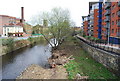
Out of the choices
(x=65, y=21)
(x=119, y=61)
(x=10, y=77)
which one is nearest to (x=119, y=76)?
(x=119, y=61)

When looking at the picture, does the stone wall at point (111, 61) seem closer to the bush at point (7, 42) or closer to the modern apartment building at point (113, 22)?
the modern apartment building at point (113, 22)

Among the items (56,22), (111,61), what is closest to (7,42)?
(56,22)

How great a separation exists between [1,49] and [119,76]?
24.2 m

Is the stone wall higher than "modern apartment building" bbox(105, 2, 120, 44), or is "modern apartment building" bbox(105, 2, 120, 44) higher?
"modern apartment building" bbox(105, 2, 120, 44)

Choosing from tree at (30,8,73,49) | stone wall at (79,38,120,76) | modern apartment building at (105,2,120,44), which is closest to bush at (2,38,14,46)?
tree at (30,8,73,49)

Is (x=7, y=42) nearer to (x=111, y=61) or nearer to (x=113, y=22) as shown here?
(x=111, y=61)

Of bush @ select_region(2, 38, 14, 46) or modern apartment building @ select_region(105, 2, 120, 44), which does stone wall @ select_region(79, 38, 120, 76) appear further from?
bush @ select_region(2, 38, 14, 46)

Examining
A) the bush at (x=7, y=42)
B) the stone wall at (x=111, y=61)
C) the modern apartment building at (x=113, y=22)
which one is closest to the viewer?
the stone wall at (x=111, y=61)

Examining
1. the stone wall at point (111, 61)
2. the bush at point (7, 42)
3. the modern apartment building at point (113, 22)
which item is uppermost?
the modern apartment building at point (113, 22)

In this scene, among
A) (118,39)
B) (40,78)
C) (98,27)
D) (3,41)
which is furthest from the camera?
(98,27)

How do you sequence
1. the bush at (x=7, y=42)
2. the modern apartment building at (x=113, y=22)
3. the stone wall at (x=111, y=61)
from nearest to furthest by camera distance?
the stone wall at (x=111, y=61)
the modern apartment building at (x=113, y=22)
the bush at (x=7, y=42)

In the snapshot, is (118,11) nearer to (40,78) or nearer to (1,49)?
(40,78)

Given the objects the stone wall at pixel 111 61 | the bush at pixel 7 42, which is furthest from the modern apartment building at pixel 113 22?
the bush at pixel 7 42

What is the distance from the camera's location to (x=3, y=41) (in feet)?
94.2
